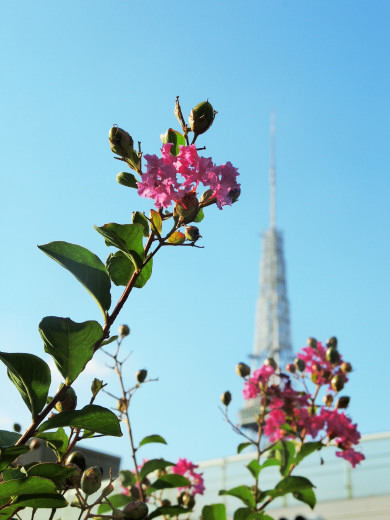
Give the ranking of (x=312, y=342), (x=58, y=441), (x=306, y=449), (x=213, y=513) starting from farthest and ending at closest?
(x=312, y=342) < (x=306, y=449) < (x=213, y=513) < (x=58, y=441)

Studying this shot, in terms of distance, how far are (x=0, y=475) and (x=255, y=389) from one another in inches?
53.2

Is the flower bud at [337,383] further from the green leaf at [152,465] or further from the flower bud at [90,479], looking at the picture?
the flower bud at [90,479]

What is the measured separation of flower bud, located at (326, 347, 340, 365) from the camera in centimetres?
194

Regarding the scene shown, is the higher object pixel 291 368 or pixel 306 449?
pixel 291 368

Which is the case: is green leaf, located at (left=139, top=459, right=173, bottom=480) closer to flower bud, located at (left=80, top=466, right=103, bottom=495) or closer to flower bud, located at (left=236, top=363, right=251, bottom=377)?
flower bud, located at (left=236, top=363, right=251, bottom=377)

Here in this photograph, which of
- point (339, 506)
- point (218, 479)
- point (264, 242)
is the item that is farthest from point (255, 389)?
point (264, 242)

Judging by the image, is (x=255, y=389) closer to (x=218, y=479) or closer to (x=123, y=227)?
(x=123, y=227)

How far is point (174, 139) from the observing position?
0.90 m

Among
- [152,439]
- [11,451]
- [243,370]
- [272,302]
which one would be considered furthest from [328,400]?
[272,302]

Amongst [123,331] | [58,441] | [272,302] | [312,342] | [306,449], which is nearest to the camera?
[58,441]

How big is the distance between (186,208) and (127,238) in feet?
0.29

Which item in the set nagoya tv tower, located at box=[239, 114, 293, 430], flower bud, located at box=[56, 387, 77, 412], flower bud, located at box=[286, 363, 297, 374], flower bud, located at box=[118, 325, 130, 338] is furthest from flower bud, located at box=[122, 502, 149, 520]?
nagoya tv tower, located at box=[239, 114, 293, 430]

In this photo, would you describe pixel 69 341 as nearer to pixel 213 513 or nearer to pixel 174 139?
pixel 174 139

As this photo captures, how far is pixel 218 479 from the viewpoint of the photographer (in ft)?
11.7
